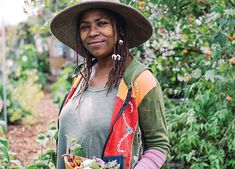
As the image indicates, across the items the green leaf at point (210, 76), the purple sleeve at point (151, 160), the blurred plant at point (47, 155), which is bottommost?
the blurred plant at point (47, 155)

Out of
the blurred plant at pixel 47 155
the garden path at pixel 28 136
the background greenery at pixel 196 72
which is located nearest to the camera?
the blurred plant at pixel 47 155

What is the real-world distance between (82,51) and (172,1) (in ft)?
3.92

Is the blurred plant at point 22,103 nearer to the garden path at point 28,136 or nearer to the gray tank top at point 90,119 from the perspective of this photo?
the garden path at point 28,136

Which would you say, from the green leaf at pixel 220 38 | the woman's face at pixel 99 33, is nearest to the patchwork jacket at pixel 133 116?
the woman's face at pixel 99 33

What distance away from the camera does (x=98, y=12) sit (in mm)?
1805

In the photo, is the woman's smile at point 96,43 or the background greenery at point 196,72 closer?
the woman's smile at point 96,43

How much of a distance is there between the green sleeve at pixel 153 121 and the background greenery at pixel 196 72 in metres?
1.12

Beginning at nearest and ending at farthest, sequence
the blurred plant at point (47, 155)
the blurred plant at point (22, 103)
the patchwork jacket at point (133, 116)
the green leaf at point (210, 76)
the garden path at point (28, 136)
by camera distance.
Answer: the patchwork jacket at point (133, 116) < the blurred plant at point (47, 155) < the green leaf at point (210, 76) < the garden path at point (28, 136) < the blurred plant at point (22, 103)

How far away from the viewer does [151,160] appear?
1.76 metres

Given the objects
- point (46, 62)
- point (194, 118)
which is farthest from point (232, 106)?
point (46, 62)

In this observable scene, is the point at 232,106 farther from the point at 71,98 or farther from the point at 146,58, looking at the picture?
the point at 71,98

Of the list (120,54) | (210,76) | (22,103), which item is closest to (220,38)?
(210,76)

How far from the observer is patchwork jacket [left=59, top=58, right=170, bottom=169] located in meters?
1.72

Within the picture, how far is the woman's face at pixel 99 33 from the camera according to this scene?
1.79 metres
